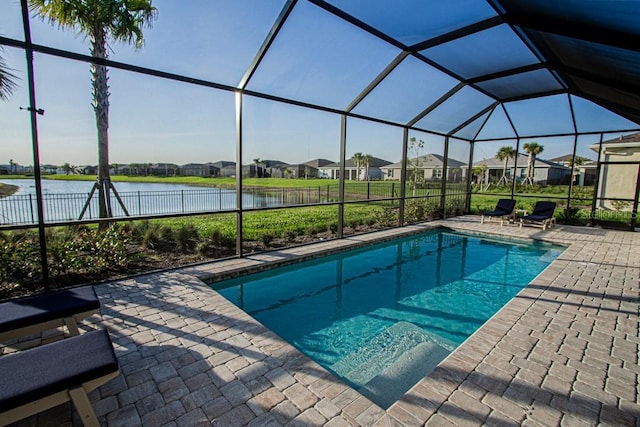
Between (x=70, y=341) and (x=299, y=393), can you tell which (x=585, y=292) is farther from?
(x=70, y=341)

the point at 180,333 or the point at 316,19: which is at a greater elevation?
the point at 316,19

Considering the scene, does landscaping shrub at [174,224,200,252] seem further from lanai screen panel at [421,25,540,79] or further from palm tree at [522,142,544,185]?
palm tree at [522,142,544,185]

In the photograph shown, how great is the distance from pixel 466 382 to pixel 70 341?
2.99m

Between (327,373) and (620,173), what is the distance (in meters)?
13.7

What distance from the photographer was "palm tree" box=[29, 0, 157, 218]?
647 centimetres

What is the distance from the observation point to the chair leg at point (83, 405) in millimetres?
1855

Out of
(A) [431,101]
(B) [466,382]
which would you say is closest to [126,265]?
(B) [466,382]

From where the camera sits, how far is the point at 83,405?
188cm

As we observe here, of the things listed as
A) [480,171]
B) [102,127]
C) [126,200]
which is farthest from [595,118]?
[480,171]

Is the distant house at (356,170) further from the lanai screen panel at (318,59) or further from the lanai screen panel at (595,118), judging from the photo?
the lanai screen panel at (318,59)

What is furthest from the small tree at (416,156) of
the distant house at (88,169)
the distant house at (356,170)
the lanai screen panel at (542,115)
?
the distant house at (356,170)

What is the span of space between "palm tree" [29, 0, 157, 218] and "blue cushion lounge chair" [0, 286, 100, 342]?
548cm

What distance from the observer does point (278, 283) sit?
5434 millimetres

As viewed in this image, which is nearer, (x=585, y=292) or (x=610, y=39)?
(x=610, y=39)
